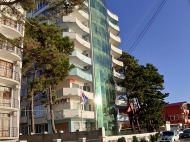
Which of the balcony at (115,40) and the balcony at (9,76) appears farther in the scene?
the balcony at (115,40)

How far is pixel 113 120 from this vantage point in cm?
3772

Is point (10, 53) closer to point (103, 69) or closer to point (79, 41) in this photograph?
point (79, 41)

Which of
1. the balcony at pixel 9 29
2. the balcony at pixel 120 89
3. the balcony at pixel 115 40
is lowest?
the balcony at pixel 120 89

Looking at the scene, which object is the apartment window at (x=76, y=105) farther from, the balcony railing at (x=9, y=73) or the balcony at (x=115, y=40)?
the balcony at (x=115, y=40)

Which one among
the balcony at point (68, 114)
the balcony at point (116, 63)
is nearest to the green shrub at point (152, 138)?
the balcony at point (68, 114)

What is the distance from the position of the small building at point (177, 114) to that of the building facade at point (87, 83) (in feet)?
103

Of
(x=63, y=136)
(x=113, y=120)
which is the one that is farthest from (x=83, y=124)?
(x=63, y=136)

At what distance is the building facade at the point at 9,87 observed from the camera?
2302 centimetres

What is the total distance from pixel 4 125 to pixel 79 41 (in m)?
16.6

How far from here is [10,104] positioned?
2369cm

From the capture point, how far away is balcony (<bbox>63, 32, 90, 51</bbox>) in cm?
3442

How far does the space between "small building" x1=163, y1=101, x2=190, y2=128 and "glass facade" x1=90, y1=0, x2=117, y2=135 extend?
33.3 meters

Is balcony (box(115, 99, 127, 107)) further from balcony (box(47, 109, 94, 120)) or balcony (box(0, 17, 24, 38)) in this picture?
balcony (box(0, 17, 24, 38))

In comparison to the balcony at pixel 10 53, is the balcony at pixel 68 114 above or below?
below
